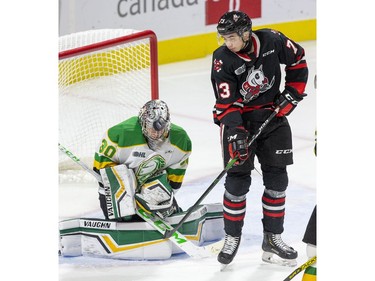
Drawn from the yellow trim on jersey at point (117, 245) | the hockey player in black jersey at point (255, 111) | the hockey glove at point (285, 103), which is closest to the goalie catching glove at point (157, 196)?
the yellow trim on jersey at point (117, 245)

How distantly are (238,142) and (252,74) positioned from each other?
0.17 m

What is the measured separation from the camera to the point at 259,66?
2.35 metres

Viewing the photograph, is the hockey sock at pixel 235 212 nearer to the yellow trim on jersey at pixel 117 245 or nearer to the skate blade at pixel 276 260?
the skate blade at pixel 276 260

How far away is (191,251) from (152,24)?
1.87 meters

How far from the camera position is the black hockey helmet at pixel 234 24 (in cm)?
230

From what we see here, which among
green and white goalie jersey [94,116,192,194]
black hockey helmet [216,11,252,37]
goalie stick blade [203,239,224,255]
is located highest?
black hockey helmet [216,11,252,37]

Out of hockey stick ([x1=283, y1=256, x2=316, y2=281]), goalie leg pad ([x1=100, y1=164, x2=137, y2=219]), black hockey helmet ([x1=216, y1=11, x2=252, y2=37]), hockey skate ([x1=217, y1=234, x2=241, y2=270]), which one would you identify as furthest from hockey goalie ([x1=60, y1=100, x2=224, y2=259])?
hockey stick ([x1=283, y1=256, x2=316, y2=281])

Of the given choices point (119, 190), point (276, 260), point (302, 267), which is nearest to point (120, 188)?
point (119, 190)

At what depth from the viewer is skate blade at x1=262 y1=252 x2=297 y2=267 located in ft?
7.79

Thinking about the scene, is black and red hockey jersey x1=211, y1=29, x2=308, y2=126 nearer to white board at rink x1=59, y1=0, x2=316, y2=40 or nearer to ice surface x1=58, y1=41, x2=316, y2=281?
ice surface x1=58, y1=41, x2=316, y2=281

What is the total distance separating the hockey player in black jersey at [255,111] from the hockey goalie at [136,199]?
0.26 metres

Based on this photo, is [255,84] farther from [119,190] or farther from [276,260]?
[119,190]
